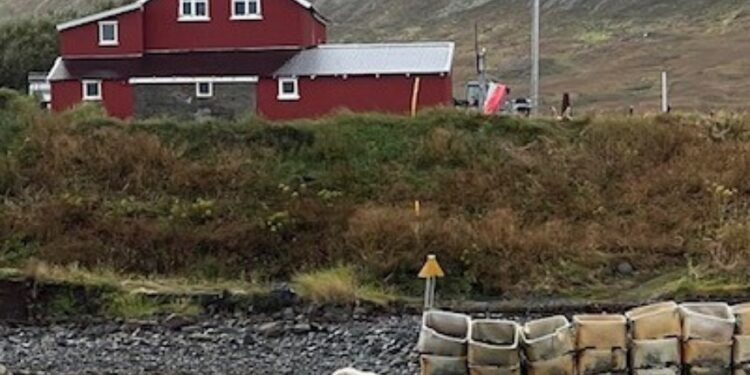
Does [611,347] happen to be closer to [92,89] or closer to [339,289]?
[339,289]

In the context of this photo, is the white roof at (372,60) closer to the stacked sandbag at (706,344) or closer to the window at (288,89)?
the window at (288,89)

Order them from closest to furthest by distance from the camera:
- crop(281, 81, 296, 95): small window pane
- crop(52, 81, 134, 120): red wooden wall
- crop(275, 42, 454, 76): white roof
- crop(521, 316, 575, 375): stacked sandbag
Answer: crop(521, 316, 575, 375): stacked sandbag → crop(275, 42, 454, 76): white roof → crop(281, 81, 296, 95): small window pane → crop(52, 81, 134, 120): red wooden wall

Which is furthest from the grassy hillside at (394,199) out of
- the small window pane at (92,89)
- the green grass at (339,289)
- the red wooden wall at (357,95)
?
the small window pane at (92,89)

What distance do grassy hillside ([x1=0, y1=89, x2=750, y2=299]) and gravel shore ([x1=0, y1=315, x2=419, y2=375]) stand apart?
419 cm

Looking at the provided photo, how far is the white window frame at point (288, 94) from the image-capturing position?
119 feet

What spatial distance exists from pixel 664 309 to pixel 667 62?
66513 millimetres

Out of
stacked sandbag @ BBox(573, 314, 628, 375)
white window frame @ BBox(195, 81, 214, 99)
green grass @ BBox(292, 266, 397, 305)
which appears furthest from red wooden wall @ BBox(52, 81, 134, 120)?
stacked sandbag @ BBox(573, 314, 628, 375)

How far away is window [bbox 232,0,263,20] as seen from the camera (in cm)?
3809

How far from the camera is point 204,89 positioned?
1458 inches

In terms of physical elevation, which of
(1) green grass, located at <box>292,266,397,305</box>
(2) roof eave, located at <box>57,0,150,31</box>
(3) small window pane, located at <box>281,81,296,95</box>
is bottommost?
(1) green grass, located at <box>292,266,397,305</box>

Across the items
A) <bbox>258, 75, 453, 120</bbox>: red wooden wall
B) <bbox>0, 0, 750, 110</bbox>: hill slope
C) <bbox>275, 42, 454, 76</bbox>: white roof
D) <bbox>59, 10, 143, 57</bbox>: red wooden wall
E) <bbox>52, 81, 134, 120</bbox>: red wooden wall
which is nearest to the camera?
<bbox>258, 75, 453, 120</bbox>: red wooden wall

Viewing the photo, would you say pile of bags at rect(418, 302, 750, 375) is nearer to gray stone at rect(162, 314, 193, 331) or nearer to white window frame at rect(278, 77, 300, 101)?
gray stone at rect(162, 314, 193, 331)

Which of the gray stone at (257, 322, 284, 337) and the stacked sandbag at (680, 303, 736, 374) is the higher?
the stacked sandbag at (680, 303, 736, 374)

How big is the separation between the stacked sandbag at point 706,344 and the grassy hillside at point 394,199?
1066 centimetres
